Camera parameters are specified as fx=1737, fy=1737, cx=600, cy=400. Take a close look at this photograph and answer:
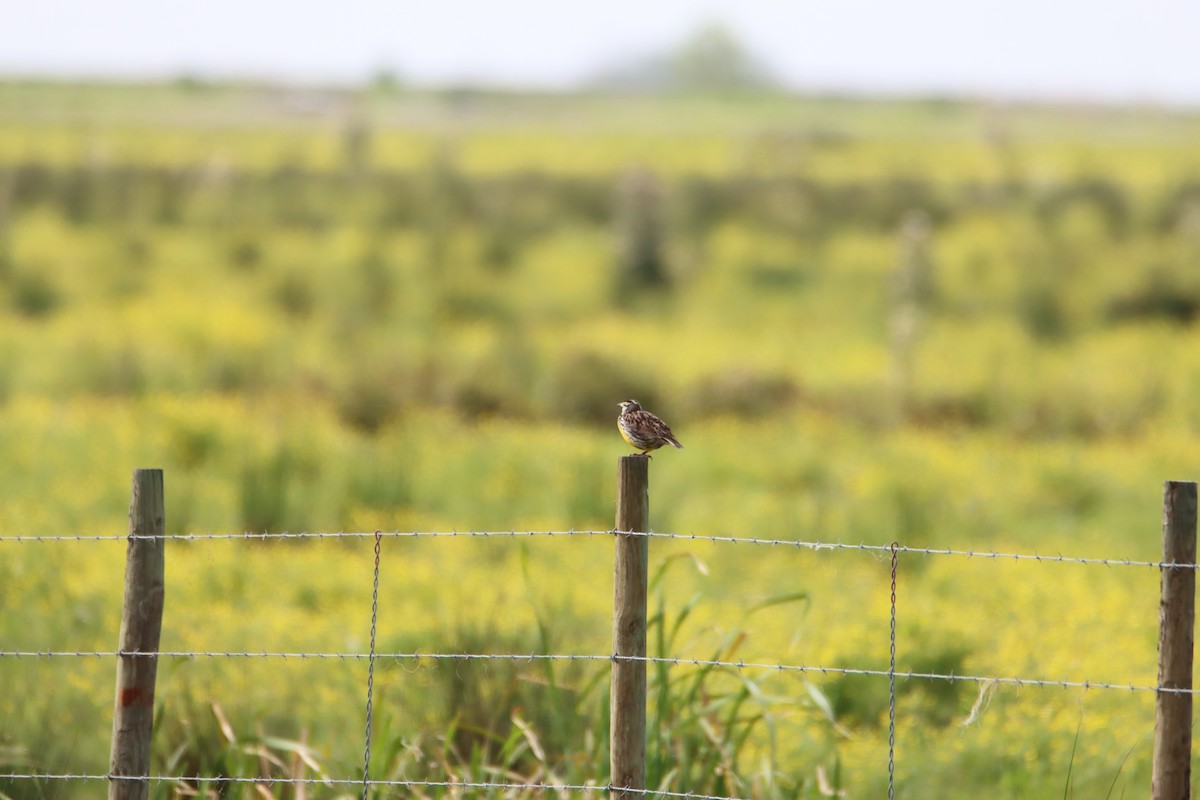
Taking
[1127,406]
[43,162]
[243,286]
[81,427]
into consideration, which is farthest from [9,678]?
[43,162]

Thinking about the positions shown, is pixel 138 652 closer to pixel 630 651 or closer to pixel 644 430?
pixel 630 651

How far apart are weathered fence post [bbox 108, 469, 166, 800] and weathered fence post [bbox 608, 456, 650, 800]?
1.55 metres

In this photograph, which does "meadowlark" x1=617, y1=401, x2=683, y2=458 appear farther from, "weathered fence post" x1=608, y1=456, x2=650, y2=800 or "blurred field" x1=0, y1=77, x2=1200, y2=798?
"blurred field" x1=0, y1=77, x2=1200, y2=798

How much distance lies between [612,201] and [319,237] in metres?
6.58

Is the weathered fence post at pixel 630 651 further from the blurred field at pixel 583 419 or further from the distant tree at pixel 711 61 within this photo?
the distant tree at pixel 711 61

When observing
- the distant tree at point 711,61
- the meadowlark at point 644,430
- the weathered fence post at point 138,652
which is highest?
the distant tree at point 711,61

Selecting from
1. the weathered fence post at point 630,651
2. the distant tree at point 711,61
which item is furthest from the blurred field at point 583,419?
the distant tree at point 711,61

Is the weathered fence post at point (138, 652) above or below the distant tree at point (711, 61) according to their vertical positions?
below

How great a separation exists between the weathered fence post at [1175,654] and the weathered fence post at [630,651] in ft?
5.28

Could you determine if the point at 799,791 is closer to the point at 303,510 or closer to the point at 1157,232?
the point at 303,510

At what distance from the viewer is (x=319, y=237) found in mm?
32781

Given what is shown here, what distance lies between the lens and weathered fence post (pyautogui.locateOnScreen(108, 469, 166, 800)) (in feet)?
18.9

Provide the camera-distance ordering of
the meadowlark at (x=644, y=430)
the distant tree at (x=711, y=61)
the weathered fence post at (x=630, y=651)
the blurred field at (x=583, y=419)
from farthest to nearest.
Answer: the distant tree at (x=711, y=61), the blurred field at (x=583, y=419), the meadowlark at (x=644, y=430), the weathered fence post at (x=630, y=651)

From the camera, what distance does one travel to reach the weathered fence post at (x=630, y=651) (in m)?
5.55
